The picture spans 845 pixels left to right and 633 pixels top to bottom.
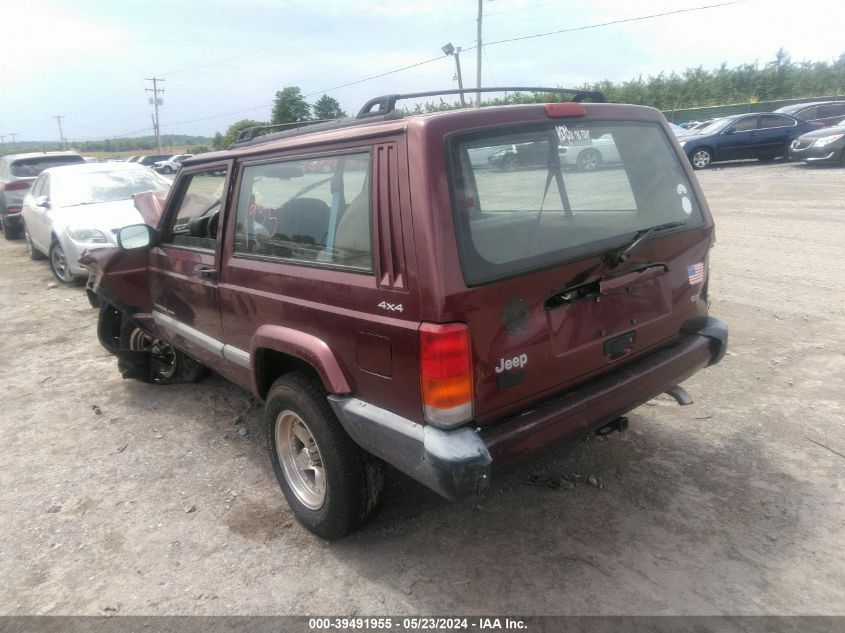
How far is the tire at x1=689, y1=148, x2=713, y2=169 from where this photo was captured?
738 inches

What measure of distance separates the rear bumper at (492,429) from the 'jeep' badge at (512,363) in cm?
22

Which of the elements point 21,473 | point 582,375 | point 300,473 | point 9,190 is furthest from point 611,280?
point 9,190

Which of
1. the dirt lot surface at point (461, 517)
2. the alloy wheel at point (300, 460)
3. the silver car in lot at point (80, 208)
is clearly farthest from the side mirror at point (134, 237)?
the silver car in lot at point (80, 208)

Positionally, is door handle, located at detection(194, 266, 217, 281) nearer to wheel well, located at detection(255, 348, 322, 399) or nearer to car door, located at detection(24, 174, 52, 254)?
wheel well, located at detection(255, 348, 322, 399)

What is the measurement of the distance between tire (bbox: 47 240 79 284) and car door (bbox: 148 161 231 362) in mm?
Result: 4986

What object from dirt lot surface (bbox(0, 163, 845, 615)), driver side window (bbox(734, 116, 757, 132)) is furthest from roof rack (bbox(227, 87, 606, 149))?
driver side window (bbox(734, 116, 757, 132))

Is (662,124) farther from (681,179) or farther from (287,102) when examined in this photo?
(287,102)

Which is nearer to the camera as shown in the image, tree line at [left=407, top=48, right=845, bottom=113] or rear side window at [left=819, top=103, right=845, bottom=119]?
rear side window at [left=819, top=103, right=845, bottom=119]

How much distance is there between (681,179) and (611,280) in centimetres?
90

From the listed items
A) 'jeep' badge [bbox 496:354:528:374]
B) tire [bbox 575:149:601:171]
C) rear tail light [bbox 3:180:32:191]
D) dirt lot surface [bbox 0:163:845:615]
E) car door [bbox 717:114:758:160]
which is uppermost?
car door [bbox 717:114:758:160]

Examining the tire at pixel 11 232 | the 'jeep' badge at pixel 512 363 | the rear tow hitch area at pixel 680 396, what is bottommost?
the rear tow hitch area at pixel 680 396

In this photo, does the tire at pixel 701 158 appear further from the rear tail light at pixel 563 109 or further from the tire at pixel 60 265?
the rear tail light at pixel 563 109

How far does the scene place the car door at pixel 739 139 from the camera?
18.3 m

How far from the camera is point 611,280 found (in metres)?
2.65
